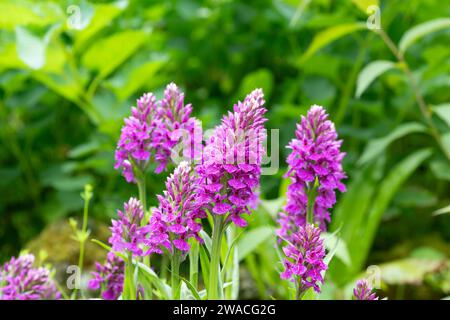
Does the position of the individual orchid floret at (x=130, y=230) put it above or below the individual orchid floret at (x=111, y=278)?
above

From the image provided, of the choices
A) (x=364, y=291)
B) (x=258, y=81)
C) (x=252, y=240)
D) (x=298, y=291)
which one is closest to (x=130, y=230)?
(x=298, y=291)

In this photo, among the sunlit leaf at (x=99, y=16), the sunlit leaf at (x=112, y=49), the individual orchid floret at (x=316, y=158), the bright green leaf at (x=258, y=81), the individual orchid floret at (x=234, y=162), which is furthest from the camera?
the bright green leaf at (x=258, y=81)

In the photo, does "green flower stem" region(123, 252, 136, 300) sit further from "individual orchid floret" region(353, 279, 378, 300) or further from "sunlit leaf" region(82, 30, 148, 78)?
"sunlit leaf" region(82, 30, 148, 78)

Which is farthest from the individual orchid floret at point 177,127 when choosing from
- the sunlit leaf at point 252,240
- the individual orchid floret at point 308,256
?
the sunlit leaf at point 252,240

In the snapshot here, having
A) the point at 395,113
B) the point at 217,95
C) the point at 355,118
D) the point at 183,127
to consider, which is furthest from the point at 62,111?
the point at 183,127

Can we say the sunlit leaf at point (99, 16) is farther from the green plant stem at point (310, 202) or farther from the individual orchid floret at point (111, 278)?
the green plant stem at point (310, 202)

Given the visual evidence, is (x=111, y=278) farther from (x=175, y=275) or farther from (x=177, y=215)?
(x=177, y=215)

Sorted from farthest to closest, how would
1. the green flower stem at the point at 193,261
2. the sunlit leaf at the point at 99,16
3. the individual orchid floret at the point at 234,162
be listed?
the sunlit leaf at the point at 99,16, the green flower stem at the point at 193,261, the individual orchid floret at the point at 234,162
